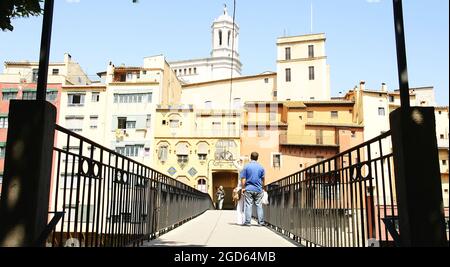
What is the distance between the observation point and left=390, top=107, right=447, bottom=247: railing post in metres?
3.31

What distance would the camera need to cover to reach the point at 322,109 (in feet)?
164

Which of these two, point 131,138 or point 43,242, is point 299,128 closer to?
point 131,138

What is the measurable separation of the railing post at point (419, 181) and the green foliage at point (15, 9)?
6.06m

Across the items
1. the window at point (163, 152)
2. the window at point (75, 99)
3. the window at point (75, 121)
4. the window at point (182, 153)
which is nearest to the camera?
the window at point (182, 153)

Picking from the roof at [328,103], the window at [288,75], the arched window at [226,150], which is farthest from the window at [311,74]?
the arched window at [226,150]

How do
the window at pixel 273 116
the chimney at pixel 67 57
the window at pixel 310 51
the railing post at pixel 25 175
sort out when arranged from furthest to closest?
the window at pixel 310 51 < the chimney at pixel 67 57 < the window at pixel 273 116 < the railing post at pixel 25 175

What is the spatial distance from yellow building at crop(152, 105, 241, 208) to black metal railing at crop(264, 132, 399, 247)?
1446 inches

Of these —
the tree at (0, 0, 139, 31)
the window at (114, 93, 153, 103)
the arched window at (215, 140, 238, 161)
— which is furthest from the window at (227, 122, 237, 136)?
the tree at (0, 0, 139, 31)

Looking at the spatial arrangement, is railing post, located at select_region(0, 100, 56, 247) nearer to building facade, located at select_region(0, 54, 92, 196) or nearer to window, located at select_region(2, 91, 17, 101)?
building facade, located at select_region(0, 54, 92, 196)

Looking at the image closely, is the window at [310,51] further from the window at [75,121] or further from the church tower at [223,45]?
the church tower at [223,45]

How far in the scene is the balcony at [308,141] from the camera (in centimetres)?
4712

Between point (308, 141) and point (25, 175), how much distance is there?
45487 mm

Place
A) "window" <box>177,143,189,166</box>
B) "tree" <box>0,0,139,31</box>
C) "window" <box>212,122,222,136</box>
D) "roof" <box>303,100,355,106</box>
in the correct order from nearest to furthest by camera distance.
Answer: "tree" <box>0,0,139,31</box> < "window" <box>177,143,189,166</box> < "window" <box>212,122,222,136</box> < "roof" <box>303,100,355,106</box>
